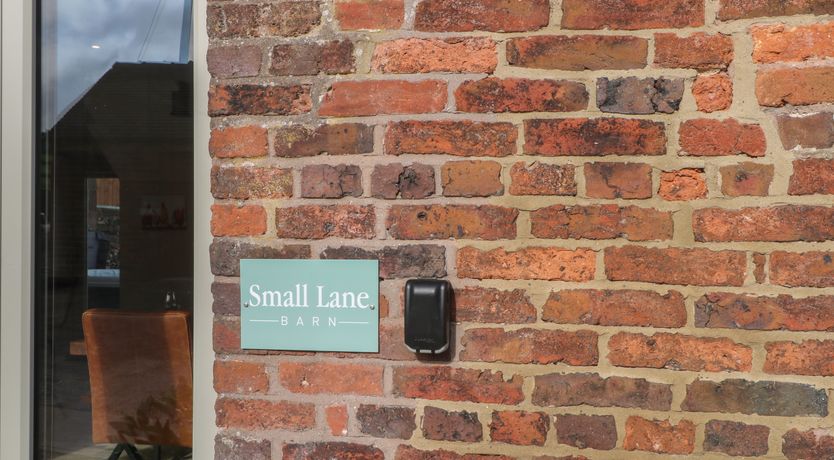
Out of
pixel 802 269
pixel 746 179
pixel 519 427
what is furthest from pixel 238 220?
pixel 802 269

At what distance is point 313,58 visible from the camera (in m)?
1.56

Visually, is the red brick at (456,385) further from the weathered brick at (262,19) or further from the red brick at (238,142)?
the weathered brick at (262,19)

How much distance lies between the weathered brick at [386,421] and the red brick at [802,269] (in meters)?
0.89

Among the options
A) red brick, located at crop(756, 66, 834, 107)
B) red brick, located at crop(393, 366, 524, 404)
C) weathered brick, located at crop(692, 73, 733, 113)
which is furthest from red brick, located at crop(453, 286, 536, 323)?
red brick, located at crop(756, 66, 834, 107)

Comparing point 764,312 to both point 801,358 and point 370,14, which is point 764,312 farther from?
point 370,14

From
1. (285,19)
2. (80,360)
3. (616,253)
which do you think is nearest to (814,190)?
(616,253)

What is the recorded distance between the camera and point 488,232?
1.51 m

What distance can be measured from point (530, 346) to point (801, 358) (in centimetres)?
59

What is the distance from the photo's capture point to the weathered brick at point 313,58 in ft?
5.09

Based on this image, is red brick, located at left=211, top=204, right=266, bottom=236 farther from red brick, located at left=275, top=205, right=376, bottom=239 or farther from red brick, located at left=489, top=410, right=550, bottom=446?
red brick, located at left=489, top=410, right=550, bottom=446

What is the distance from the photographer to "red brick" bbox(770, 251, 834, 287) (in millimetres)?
1418

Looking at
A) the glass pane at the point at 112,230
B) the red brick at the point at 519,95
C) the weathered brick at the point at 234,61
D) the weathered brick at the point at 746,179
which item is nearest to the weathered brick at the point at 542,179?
the red brick at the point at 519,95

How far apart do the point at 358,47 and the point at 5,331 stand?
4.11 feet

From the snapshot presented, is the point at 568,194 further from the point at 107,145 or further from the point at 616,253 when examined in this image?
the point at 107,145
